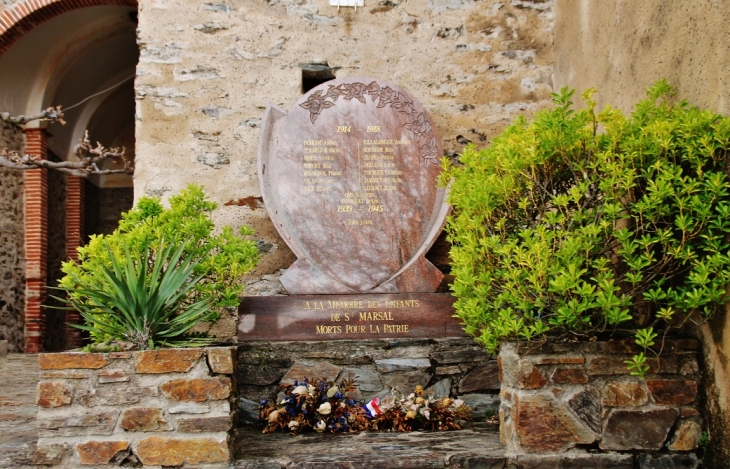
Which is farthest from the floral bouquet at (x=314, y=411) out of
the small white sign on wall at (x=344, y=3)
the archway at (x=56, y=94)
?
the archway at (x=56, y=94)

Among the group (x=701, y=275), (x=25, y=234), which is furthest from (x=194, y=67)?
(x=25, y=234)

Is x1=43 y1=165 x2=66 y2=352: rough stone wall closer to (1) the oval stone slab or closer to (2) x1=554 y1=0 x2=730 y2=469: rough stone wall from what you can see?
(1) the oval stone slab

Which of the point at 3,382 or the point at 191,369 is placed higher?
the point at 191,369

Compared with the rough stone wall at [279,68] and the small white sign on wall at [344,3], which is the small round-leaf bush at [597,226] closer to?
the rough stone wall at [279,68]

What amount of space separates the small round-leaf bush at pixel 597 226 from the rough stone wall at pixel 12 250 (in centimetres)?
621

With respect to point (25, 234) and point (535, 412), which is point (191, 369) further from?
point (25, 234)

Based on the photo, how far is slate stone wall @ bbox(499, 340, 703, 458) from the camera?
2.65m

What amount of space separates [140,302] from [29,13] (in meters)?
5.01

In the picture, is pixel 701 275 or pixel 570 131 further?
pixel 570 131

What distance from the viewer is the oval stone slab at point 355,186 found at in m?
3.81

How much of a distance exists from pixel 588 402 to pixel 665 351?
407 mm

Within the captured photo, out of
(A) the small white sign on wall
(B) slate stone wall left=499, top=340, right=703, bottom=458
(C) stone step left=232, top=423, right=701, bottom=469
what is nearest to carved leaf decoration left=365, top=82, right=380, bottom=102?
(A) the small white sign on wall

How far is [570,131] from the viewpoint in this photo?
2727 millimetres

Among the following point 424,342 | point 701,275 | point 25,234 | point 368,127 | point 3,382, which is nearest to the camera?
point 701,275
